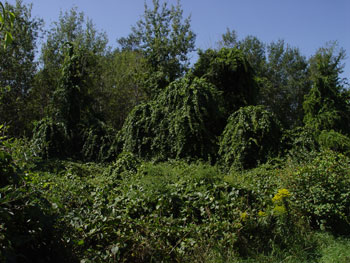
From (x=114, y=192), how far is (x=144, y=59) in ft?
44.3

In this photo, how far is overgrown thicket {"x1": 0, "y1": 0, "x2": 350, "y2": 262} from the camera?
320cm

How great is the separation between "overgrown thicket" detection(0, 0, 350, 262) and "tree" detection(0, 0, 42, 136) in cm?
6

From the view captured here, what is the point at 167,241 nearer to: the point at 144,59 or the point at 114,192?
the point at 114,192

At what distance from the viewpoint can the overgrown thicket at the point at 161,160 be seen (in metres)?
3.20

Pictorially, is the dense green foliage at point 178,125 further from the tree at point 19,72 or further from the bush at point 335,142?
the tree at point 19,72

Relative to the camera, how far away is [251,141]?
8586 millimetres

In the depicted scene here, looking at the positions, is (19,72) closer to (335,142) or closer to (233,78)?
(233,78)

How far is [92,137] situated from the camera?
10781 mm

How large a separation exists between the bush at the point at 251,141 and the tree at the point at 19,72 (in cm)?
1036

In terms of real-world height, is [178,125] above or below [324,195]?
above

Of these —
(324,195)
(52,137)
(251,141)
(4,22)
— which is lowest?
(324,195)

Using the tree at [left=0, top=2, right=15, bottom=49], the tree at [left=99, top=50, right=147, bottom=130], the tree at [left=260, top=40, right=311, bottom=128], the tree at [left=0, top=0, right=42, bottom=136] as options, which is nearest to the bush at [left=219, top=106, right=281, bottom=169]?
the tree at [left=0, top=2, right=15, bottom=49]

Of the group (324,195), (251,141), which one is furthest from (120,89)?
(324,195)

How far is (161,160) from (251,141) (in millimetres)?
2723
